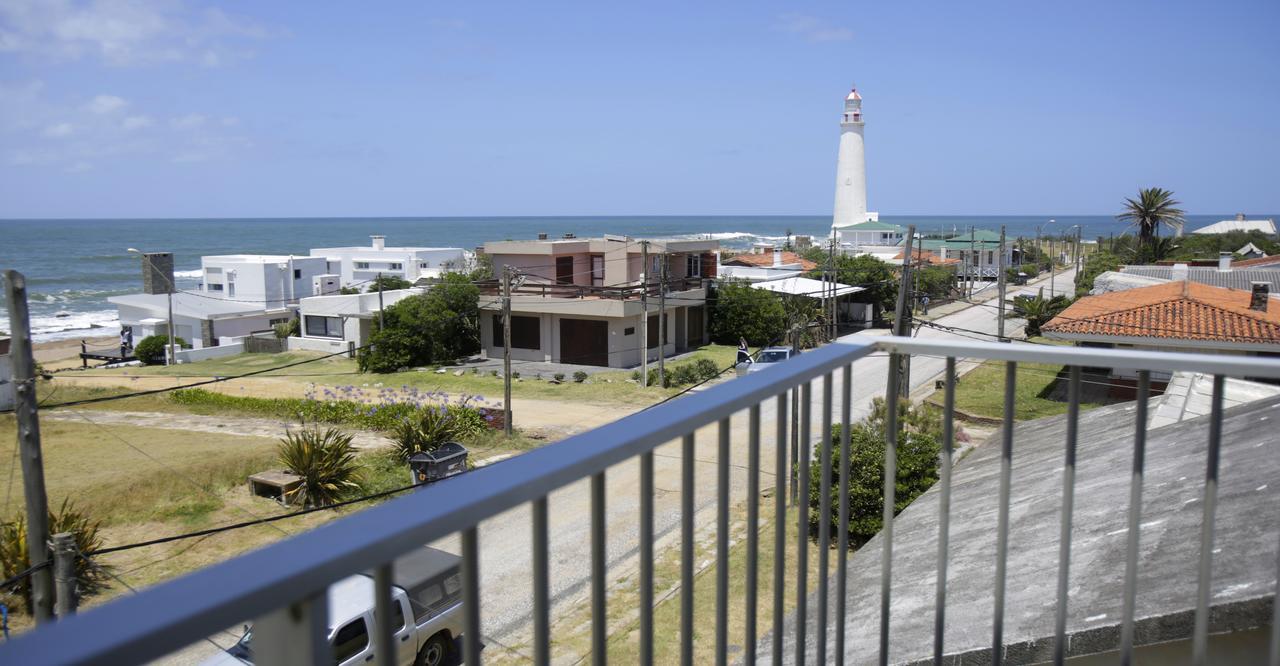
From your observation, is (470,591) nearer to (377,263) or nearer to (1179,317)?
(1179,317)

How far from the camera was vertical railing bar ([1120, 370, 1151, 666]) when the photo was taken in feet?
7.01

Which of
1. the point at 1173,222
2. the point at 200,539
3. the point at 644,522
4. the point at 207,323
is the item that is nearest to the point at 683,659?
the point at 644,522

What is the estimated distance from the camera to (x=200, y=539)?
45.5 feet

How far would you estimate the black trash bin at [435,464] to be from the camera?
16.3 meters

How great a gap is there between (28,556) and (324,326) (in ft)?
90.6

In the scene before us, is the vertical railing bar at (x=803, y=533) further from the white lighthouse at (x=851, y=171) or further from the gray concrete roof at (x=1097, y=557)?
the white lighthouse at (x=851, y=171)

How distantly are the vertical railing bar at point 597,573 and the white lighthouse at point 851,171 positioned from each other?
79.2 metres

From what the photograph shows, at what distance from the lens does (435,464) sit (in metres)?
16.4

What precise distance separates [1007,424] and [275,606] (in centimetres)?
188

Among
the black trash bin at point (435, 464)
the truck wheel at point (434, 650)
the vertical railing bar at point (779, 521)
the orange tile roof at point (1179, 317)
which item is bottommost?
the black trash bin at point (435, 464)

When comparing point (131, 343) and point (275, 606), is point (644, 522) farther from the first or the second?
point (131, 343)

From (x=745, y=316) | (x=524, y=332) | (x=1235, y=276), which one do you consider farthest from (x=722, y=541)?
(x=1235, y=276)

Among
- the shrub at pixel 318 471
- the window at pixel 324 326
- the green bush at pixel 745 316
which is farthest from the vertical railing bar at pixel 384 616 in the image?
the window at pixel 324 326

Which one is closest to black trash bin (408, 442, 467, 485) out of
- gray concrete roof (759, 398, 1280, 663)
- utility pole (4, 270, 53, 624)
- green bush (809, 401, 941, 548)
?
green bush (809, 401, 941, 548)
